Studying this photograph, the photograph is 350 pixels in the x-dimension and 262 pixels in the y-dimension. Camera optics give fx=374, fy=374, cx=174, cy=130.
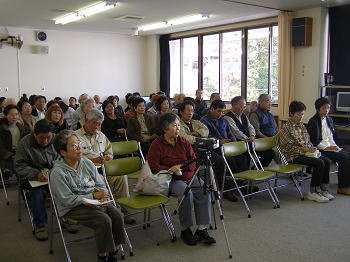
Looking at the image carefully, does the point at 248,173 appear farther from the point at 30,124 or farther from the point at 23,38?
the point at 23,38

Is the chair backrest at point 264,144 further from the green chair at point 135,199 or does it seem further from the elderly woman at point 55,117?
the elderly woman at point 55,117

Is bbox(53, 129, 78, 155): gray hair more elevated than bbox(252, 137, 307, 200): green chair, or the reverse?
bbox(53, 129, 78, 155): gray hair

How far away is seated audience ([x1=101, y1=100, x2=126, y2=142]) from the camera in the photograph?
19.6ft

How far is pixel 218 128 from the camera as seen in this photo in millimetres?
5195

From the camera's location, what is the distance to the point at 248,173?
14.7 ft

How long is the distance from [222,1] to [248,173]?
3903 millimetres

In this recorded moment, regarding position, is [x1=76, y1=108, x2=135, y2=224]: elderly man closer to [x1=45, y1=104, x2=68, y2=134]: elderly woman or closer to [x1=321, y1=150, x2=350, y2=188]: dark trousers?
[x1=45, y1=104, x2=68, y2=134]: elderly woman

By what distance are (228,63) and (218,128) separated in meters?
5.22

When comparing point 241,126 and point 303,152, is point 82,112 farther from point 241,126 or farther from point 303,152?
point 303,152

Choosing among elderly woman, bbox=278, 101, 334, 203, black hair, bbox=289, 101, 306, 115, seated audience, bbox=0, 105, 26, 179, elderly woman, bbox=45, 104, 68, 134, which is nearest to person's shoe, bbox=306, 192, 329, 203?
elderly woman, bbox=278, 101, 334, 203

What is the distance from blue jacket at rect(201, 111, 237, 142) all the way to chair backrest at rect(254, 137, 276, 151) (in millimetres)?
446

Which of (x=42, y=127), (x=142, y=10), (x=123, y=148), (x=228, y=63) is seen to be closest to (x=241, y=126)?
(x=123, y=148)

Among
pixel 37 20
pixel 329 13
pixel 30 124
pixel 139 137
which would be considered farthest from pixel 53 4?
pixel 329 13

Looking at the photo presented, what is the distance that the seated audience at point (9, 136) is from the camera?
4.80 metres
